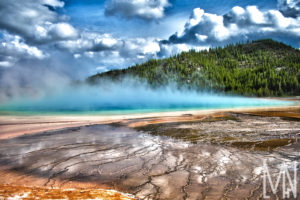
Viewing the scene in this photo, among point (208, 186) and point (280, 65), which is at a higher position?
point (280, 65)

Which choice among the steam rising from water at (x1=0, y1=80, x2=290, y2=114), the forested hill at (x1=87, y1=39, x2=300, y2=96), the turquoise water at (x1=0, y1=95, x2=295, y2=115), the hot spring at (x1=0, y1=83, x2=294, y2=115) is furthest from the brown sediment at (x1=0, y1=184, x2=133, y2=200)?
the forested hill at (x1=87, y1=39, x2=300, y2=96)

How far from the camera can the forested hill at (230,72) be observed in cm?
9881

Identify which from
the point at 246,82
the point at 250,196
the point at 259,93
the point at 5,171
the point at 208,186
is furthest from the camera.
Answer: the point at 246,82

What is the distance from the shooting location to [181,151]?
6.98 meters

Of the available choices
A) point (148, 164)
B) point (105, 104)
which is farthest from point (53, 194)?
point (105, 104)

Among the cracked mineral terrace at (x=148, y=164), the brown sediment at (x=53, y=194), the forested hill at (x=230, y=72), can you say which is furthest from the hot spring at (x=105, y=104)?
the forested hill at (x=230, y=72)

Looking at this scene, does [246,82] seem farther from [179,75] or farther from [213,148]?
[213,148]

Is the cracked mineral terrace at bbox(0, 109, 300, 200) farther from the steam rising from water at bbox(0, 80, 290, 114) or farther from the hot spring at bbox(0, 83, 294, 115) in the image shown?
the steam rising from water at bbox(0, 80, 290, 114)

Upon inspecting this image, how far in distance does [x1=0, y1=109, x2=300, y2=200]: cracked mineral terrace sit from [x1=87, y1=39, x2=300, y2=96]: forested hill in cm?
9844

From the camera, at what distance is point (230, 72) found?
442ft

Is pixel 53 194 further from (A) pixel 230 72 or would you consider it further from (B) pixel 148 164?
(A) pixel 230 72

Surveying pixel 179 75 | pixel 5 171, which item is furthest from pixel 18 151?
pixel 179 75

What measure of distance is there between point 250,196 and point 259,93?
102 m

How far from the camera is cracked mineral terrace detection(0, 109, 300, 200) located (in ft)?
14.0
